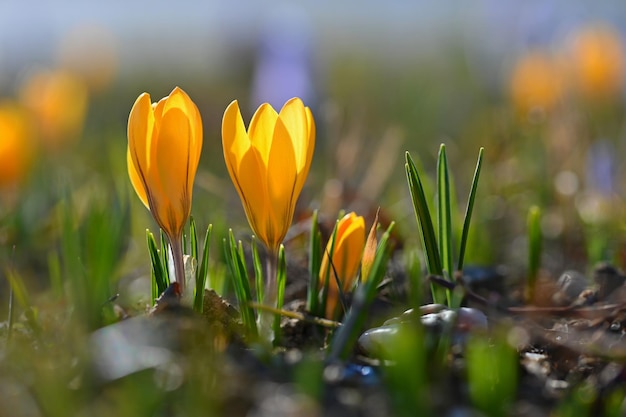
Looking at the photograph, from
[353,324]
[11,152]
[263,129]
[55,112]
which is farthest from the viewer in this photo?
[55,112]

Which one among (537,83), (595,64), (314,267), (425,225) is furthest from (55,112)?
(425,225)

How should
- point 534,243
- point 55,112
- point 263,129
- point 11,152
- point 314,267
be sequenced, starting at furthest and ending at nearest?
point 55,112 → point 11,152 → point 534,243 → point 314,267 → point 263,129

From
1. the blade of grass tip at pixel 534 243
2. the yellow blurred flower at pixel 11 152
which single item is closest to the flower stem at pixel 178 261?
the blade of grass tip at pixel 534 243

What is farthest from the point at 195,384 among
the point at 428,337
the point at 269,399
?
the point at 428,337

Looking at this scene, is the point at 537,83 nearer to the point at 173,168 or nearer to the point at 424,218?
the point at 424,218

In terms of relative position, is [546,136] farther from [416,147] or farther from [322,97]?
[322,97]

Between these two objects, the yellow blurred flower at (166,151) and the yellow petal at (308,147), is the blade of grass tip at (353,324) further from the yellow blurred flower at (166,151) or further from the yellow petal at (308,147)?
the yellow blurred flower at (166,151)

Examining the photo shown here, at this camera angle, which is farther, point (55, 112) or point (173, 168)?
point (55, 112)
